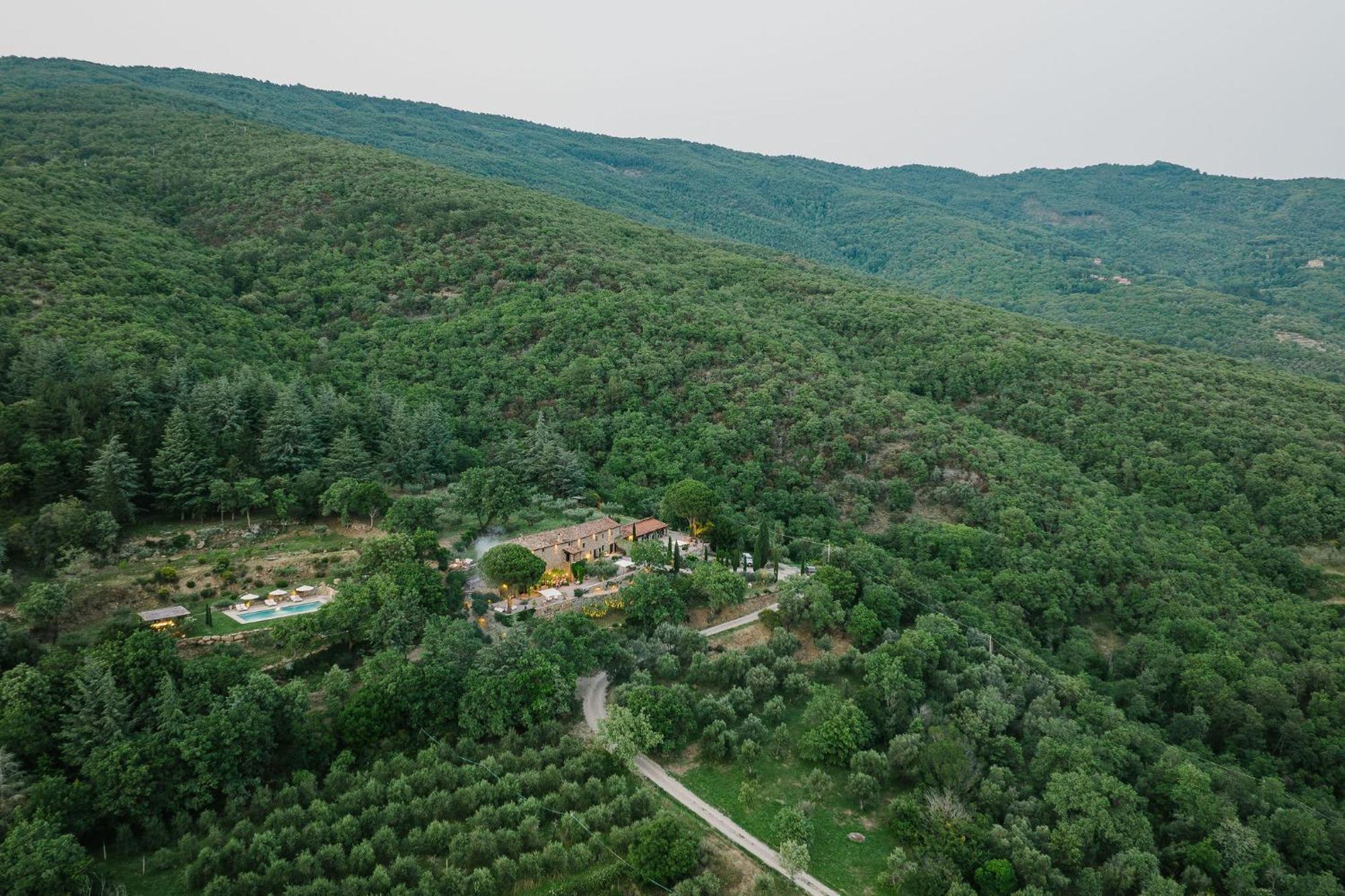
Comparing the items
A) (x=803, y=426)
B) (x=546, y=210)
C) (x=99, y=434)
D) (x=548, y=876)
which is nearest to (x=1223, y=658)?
(x=803, y=426)

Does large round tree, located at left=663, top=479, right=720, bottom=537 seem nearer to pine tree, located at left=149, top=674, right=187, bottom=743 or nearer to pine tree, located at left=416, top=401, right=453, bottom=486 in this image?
pine tree, located at left=416, top=401, right=453, bottom=486

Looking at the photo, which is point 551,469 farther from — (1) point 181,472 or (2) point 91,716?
(2) point 91,716

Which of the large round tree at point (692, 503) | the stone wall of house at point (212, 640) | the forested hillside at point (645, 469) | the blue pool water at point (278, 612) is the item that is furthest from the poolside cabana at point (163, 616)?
the large round tree at point (692, 503)

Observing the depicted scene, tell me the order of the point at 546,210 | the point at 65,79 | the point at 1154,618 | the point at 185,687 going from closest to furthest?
1. the point at 185,687
2. the point at 1154,618
3. the point at 546,210
4. the point at 65,79

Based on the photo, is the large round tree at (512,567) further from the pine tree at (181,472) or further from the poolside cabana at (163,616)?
the pine tree at (181,472)

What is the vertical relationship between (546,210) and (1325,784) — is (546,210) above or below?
above

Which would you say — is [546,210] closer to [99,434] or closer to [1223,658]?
[99,434]

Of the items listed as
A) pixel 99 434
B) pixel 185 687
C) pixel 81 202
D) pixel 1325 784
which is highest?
pixel 81 202
